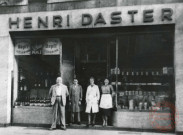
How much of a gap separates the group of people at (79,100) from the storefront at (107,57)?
436 millimetres

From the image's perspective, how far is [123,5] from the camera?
10.5 meters

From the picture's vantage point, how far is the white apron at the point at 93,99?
35.7ft

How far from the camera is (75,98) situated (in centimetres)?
1112

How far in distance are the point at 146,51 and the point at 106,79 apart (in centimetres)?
186

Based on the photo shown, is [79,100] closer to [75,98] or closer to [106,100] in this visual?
[75,98]

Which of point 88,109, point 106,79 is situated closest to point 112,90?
point 106,79

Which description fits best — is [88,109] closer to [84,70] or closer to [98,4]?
[84,70]

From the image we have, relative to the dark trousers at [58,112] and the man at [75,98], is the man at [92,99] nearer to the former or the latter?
the man at [75,98]

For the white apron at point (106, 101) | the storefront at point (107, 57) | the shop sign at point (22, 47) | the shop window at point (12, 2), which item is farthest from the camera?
the shop sign at point (22, 47)

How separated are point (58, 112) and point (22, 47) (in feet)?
10.6

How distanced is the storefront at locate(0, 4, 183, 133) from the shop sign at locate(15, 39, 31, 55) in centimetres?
4

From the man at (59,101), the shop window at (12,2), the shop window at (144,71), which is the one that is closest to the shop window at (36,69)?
the man at (59,101)

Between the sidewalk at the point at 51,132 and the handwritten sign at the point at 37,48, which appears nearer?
the sidewalk at the point at 51,132

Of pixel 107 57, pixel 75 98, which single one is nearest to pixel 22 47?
pixel 75 98
